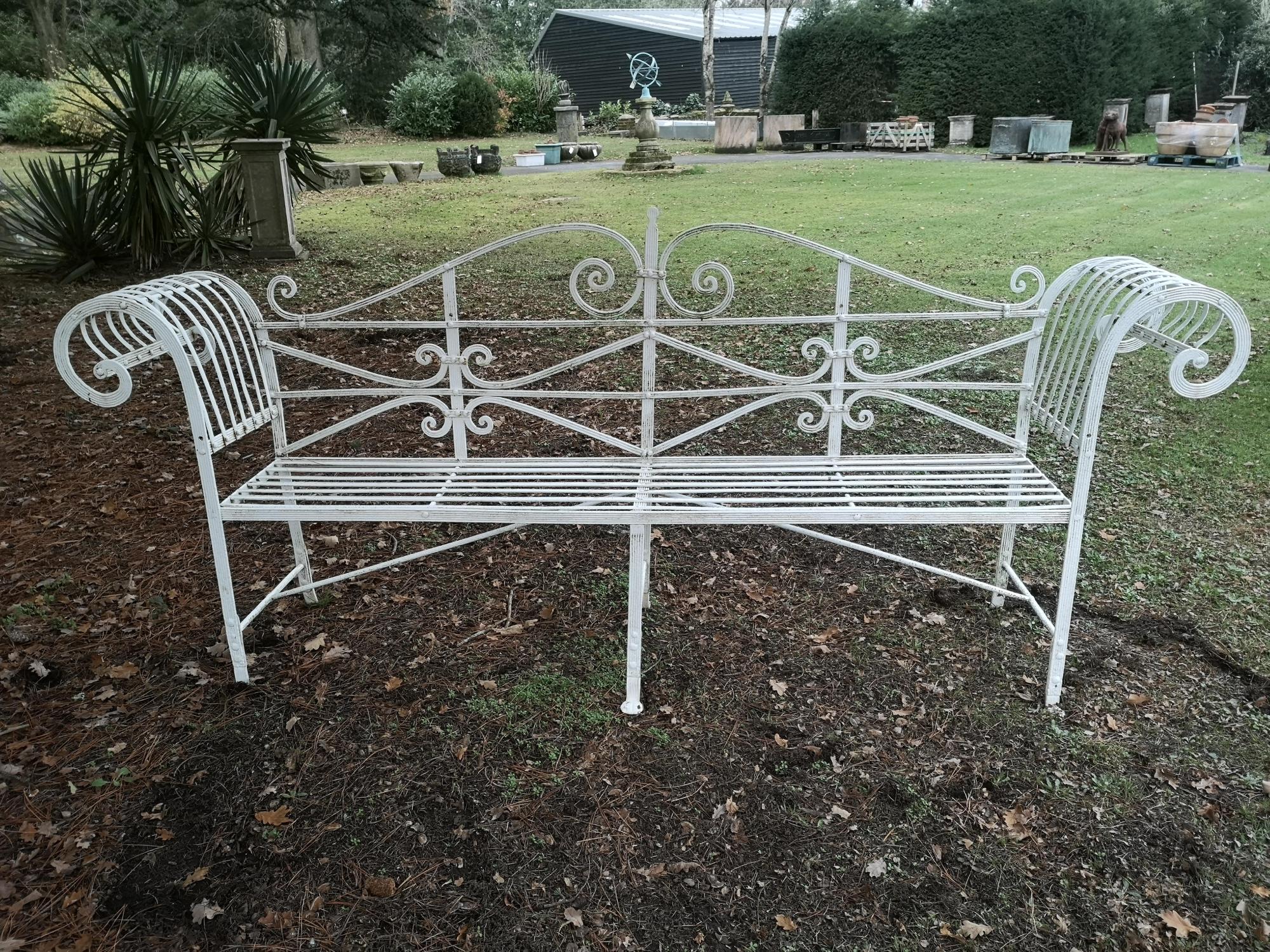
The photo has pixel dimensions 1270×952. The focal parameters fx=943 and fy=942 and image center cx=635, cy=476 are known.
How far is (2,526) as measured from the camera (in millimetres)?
4039

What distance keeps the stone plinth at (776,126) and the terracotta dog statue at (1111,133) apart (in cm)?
687

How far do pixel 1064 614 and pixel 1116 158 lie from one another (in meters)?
16.5

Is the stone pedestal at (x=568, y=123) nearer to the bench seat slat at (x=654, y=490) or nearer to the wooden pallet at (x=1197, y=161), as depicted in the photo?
the wooden pallet at (x=1197, y=161)

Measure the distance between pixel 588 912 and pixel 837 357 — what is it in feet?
6.42

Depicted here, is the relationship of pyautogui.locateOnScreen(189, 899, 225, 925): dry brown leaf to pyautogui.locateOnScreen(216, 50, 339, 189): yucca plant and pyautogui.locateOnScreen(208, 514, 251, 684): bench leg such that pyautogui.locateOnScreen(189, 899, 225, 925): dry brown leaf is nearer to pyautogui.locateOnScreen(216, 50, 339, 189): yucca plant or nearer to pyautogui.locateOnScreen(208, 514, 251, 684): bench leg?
pyautogui.locateOnScreen(208, 514, 251, 684): bench leg

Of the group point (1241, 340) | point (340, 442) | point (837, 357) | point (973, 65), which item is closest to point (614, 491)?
point (837, 357)

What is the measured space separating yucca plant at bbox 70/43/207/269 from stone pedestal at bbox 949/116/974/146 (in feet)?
55.9

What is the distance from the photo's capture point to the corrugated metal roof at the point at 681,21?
3328 cm

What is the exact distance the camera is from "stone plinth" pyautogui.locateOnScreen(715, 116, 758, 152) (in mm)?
20828

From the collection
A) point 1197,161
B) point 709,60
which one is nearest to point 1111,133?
point 1197,161

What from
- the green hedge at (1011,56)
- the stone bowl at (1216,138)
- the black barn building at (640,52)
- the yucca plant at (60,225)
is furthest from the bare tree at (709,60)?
the yucca plant at (60,225)

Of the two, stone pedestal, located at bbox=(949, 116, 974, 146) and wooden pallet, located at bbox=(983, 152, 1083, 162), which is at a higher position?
stone pedestal, located at bbox=(949, 116, 974, 146)

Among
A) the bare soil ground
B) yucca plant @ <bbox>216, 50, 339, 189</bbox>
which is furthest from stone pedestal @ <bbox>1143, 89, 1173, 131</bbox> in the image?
the bare soil ground

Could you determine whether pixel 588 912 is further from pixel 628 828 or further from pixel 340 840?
pixel 340 840
